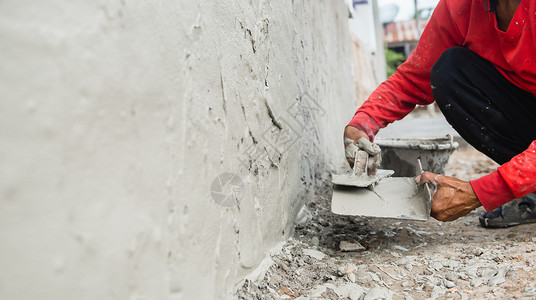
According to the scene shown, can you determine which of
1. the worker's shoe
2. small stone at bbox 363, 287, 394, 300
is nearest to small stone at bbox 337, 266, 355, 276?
small stone at bbox 363, 287, 394, 300

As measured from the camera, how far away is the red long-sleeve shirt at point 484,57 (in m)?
1.44

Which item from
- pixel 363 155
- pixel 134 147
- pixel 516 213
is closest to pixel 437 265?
pixel 363 155

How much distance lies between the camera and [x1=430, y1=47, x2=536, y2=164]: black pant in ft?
5.73

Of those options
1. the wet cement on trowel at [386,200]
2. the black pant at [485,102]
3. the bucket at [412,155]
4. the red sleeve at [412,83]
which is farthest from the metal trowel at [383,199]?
the bucket at [412,155]

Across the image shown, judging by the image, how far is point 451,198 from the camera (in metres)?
1.52

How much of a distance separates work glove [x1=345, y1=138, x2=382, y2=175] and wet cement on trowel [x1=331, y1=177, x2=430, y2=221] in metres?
0.09

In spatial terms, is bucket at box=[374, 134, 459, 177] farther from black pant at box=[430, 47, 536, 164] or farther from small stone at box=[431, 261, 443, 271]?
small stone at box=[431, 261, 443, 271]

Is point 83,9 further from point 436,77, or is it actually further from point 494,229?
point 494,229

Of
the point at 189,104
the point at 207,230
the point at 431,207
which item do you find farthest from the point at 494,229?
the point at 189,104

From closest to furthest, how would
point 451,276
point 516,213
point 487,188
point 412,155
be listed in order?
point 451,276 → point 487,188 → point 516,213 → point 412,155

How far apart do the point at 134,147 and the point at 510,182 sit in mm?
1285

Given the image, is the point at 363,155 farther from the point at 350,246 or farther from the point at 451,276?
the point at 451,276

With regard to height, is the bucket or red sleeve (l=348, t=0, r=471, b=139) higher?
red sleeve (l=348, t=0, r=471, b=139)

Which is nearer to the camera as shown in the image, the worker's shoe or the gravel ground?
the gravel ground
